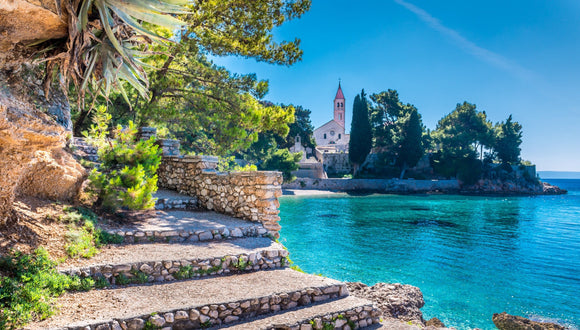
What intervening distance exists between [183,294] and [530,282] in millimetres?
14182

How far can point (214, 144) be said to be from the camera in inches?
547

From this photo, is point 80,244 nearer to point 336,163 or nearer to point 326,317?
point 326,317

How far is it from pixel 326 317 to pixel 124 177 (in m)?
5.05

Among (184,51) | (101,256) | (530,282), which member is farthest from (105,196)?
(530,282)

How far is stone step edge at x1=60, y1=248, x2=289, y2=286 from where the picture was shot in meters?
4.83

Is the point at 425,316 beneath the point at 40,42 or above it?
beneath

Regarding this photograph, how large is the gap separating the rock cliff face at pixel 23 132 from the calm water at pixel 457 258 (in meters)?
9.80

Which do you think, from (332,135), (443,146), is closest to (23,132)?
(443,146)

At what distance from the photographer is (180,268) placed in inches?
211

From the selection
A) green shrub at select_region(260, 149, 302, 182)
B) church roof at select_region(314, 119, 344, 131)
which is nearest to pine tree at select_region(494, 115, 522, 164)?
church roof at select_region(314, 119, 344, 131)

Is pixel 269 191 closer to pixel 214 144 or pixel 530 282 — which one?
pixel 214 144

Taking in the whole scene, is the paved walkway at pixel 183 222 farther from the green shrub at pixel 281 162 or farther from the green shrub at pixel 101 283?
the green shrub at pixel 281 162

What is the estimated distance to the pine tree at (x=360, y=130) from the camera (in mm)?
54188

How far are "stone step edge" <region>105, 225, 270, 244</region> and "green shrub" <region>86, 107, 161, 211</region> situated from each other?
901 mm
